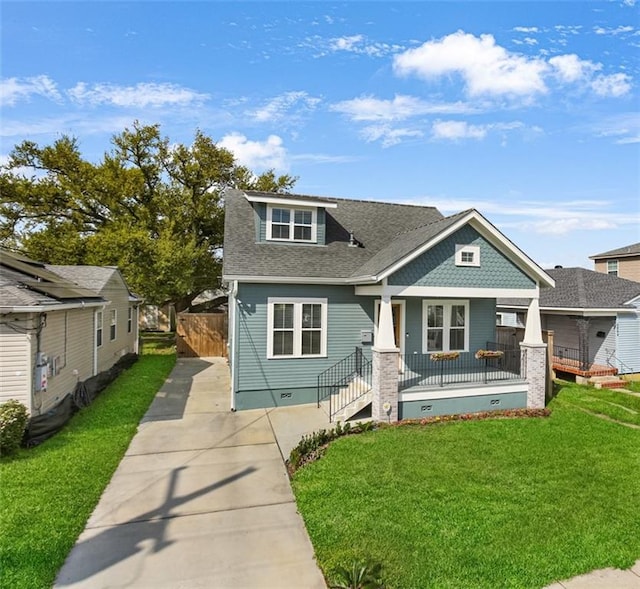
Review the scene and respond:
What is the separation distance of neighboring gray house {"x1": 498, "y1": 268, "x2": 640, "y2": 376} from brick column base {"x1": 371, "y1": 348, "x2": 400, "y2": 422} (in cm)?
1084

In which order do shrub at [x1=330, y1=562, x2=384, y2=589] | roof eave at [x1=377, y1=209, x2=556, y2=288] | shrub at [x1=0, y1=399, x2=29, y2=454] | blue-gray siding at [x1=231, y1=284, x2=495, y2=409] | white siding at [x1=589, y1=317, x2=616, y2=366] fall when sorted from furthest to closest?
white siding at [x1=589, y1=317, x2=616, y2=366]
blue-gray siding at [x1=231, y1=284, x2=495, y2=409]
roof eave at [x1=377, y1=209, x2=556, y2=288]
shrub at [x1=0, y1=399, x2=29, y2=454]
shrub at [x1=330, y1=562, x2=384, y2=589]

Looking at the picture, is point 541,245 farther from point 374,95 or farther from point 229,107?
point 229,107

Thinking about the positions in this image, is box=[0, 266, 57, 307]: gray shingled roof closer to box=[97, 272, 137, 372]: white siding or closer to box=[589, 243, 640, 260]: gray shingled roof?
box=[97, 272, 137, 372]: white siding

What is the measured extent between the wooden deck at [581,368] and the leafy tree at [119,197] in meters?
19.1

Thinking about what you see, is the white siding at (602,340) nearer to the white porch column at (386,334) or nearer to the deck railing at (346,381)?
the deck railing at (346,381)

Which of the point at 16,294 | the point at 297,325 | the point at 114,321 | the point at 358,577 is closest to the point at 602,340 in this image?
the point at 297,325

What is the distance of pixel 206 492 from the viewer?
20.9 feet

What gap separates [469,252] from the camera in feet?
35.9

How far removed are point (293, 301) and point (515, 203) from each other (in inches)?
671

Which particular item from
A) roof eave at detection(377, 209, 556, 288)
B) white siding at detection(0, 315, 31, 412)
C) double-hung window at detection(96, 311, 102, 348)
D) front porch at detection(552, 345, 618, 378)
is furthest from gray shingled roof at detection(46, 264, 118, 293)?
front porch at detection(552, 345, 618, 378)

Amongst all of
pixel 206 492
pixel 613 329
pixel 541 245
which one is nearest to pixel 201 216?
pixel 206 492

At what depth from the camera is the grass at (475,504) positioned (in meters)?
4.62

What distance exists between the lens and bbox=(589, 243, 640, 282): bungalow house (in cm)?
2480

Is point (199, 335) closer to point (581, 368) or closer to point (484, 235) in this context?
point (484, 235)
